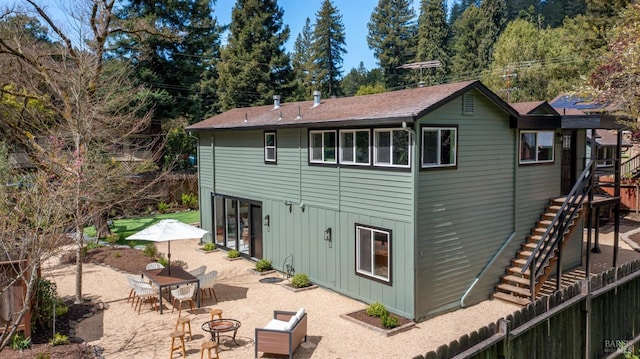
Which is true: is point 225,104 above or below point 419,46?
below

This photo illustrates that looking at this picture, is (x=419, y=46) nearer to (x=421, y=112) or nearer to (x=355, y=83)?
(x=355, y=83)

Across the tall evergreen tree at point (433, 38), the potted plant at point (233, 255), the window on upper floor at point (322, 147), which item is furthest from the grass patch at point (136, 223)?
the tall evergreen tree at point (433, 38)

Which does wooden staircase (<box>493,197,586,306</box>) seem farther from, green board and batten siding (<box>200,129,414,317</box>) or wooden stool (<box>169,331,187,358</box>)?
wooden stool (<box>169,331,187,358</box>)

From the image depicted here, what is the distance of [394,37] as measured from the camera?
5775 cm

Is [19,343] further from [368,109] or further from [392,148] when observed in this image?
[368,109]

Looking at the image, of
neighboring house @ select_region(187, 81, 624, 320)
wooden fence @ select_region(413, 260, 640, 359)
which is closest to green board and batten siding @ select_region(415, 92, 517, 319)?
neighboring house @ select_region(187, 81, 624, 320)

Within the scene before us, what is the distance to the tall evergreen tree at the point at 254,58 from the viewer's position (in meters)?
39.2

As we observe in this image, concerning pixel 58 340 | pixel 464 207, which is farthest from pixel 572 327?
pixel 58 340

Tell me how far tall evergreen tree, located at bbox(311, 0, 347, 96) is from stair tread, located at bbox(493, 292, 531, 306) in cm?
4561

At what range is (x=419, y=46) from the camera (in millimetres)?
54719

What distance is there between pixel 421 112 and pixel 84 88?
10.3m

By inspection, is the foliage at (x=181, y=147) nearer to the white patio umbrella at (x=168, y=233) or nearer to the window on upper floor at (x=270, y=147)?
the window on upper floor at (x=270, y=147)

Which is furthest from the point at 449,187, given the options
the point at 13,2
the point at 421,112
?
the point at 13,2

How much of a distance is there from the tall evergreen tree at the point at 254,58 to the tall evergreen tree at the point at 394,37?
19.9 m
